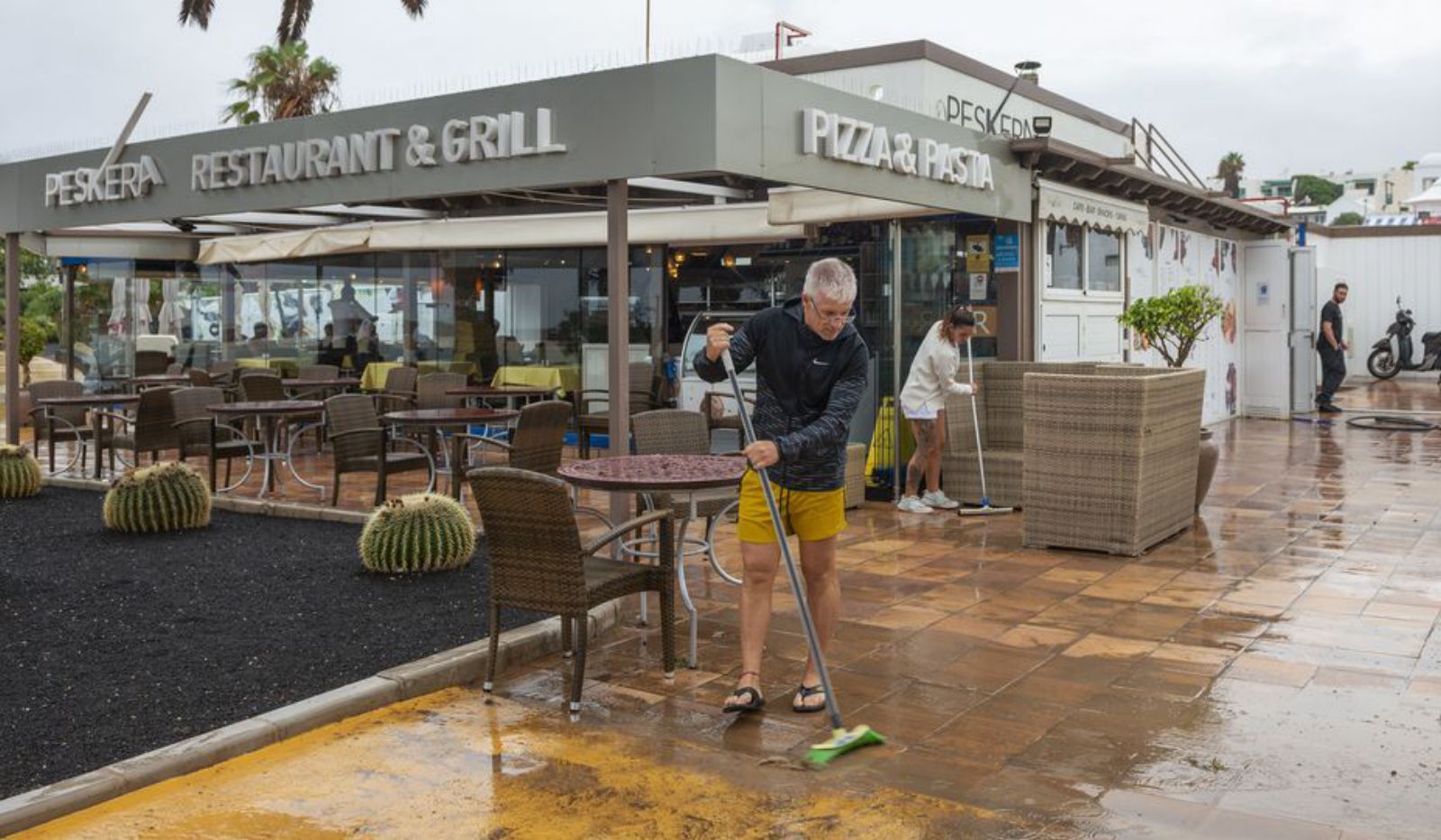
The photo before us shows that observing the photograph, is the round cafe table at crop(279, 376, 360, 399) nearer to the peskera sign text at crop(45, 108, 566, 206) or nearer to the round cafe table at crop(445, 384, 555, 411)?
the round cafe table at crop(445, 384, 555, 411)

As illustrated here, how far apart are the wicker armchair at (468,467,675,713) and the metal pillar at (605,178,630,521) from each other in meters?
1.97

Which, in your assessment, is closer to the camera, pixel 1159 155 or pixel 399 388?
pixel 399 388

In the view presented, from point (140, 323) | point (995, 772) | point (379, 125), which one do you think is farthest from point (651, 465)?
point (140, 323)

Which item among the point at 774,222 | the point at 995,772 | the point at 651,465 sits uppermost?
the point at 774,222

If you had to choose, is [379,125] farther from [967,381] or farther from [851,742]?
[851,742]

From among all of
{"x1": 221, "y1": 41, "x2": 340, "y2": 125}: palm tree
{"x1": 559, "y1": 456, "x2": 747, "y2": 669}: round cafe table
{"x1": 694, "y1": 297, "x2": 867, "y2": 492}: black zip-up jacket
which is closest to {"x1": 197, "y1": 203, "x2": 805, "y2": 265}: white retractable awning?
{"x1": 559, "y1": 456, "x2": 747, "y2": 669}: round cafe table

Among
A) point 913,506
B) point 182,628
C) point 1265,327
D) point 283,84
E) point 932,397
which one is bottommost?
point 182,628

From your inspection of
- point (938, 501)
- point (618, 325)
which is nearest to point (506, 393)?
point (938, 501)

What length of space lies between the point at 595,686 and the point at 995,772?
1695 mm

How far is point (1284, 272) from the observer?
18.0 metres

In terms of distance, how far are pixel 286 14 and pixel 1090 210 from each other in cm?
2130

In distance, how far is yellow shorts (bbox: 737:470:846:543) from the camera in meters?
4.80

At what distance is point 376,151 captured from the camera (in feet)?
27.9

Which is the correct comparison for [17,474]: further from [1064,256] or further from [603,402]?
[1064,256]
